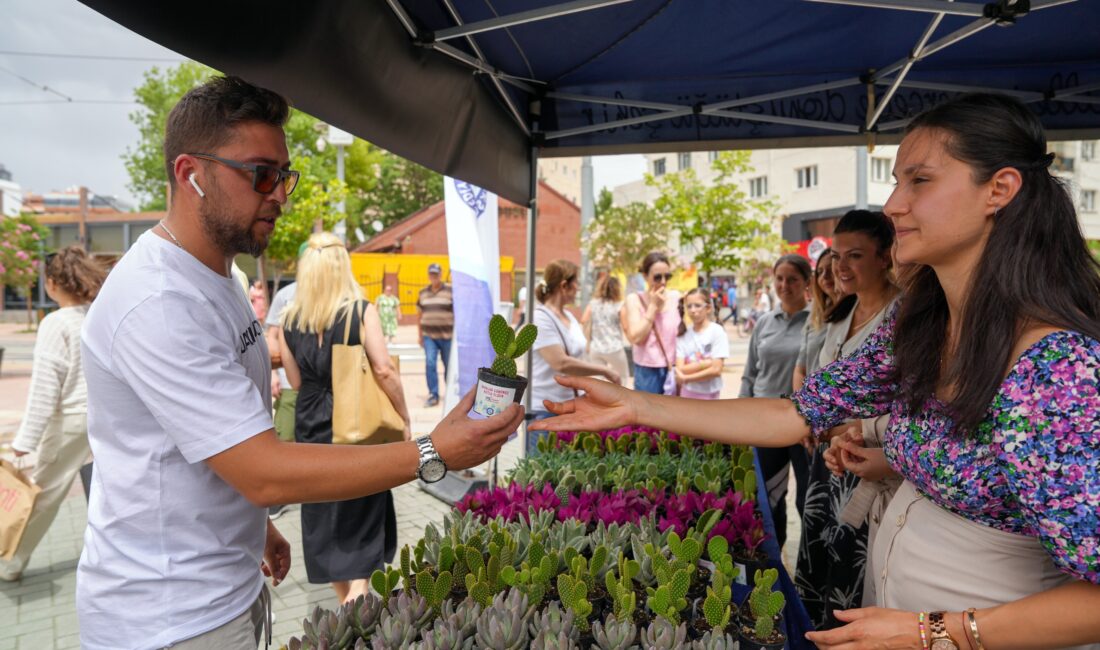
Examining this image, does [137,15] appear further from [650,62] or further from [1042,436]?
[650,62]

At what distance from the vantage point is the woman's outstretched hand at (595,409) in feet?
6.93

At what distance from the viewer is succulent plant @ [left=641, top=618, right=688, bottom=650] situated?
1.45 metres

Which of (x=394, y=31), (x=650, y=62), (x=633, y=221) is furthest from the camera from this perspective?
(x=633, y=221)

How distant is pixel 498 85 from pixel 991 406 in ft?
9.04

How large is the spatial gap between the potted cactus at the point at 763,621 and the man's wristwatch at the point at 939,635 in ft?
0.97

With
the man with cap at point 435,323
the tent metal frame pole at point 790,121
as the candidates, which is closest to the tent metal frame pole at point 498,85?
the tent metal frame pole at point 790,121

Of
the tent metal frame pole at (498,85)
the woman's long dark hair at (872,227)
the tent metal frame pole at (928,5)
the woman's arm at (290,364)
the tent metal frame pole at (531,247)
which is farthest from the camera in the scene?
the tent metal frame pole at (531,247)

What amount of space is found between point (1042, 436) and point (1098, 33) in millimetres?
3088

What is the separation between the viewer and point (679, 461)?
3.05 m

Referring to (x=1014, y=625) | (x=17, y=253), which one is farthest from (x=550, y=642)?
(x=17, y=253)

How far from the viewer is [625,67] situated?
149 inches

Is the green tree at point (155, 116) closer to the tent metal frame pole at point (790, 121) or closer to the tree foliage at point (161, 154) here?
the tree foliage at point (161, 154)

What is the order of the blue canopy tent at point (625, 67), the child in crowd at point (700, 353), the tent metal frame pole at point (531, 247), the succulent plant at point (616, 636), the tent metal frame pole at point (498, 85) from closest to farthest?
the succulent plant at point (616, 636) → the blue canopy tent at point (625, 67) → the tent metal frame pole at point (498, 85) → the tent metal frame pole at point (531, 247) → the child in crowd at point (700, 353)

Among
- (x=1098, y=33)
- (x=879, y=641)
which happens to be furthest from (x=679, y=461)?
(x=1098, y=33)
